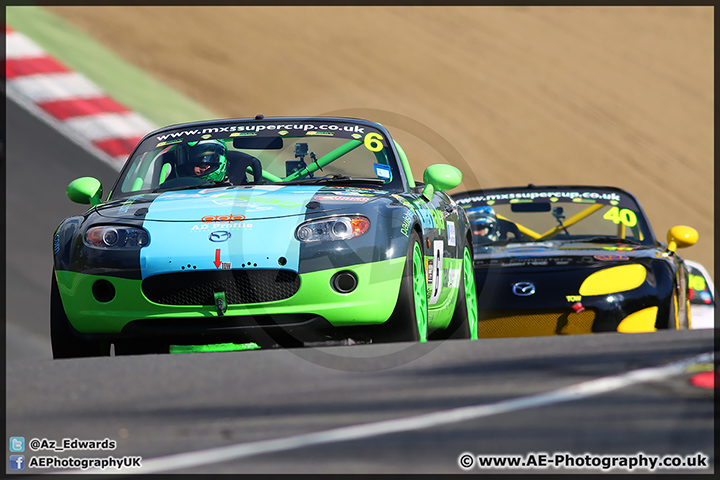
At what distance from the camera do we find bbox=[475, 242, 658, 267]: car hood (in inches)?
298

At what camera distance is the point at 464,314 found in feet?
23.3

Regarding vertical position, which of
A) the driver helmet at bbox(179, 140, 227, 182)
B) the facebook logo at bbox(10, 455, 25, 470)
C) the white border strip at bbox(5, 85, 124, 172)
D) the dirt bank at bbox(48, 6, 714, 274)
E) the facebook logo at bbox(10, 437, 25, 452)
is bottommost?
the facebook logo at bbox(10, 455, 25, 470)

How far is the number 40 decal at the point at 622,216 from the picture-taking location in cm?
888

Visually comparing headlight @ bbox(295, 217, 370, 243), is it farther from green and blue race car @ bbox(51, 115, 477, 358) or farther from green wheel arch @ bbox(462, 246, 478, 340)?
green wheel arch @ bbox(462, 246, 478, 340)

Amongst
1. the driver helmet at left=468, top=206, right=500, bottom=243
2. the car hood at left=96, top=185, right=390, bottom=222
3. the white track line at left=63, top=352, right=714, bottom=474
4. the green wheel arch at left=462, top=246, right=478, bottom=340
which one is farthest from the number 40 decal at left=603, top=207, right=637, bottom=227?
the white track line at left=63, top=352, right=714, bottom=474

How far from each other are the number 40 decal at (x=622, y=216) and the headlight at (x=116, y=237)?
15.5 feet

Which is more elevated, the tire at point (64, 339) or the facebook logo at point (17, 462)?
the tire at point (64, 339)

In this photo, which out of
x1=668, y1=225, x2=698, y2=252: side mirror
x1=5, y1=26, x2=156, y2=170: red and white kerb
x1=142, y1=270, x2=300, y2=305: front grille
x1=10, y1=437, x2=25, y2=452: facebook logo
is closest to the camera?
x1=10, y1=437, x2=25, y2=452: facebook logo

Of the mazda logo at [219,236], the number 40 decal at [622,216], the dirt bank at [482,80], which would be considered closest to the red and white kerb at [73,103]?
the dirt bank at [482,80]

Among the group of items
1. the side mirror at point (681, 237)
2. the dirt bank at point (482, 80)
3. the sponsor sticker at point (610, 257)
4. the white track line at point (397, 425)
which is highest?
the dirt bank at point (482, 80)

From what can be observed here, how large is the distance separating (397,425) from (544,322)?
11.9ft

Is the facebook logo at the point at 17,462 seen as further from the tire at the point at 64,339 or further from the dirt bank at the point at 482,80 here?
the dirt bank at the point at 482,80

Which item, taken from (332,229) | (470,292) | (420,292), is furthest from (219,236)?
(470,292)

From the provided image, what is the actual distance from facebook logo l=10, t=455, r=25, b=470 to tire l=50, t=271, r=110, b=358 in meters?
1.76
